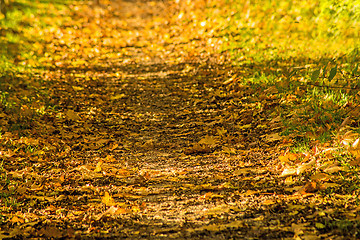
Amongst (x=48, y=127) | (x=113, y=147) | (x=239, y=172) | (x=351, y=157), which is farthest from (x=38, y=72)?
(x=351, y=157)

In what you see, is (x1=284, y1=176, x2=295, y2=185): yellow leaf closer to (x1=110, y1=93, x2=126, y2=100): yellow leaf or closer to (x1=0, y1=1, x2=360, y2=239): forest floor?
(x1=0, y1=1, x2=360, y2=239): forest floor

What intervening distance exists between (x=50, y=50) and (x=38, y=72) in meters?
1.86

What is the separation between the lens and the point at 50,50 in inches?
394

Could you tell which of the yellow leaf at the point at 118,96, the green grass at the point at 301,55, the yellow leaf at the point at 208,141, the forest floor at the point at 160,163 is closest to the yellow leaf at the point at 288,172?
the forest floor at the point at 160,163

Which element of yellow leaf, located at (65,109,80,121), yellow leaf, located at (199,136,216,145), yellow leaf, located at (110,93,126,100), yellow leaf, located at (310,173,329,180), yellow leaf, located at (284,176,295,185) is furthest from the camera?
yellow leaf, located at (110,93,126,100)

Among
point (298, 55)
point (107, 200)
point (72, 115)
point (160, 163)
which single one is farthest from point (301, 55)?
point (107, 200)

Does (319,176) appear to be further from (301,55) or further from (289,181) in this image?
(301,55)

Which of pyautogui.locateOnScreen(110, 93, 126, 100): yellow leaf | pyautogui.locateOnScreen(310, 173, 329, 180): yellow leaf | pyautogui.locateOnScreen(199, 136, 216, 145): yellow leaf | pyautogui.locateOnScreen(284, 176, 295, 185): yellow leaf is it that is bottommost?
pyautogui.locateOnScreen(310, 173, 329, 180): yellow leaf

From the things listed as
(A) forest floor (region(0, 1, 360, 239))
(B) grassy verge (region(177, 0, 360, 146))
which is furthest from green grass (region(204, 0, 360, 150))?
(A) forest floor (region(0, 1, 360, 239))

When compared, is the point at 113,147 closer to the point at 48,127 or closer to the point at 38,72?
the point at 48,127

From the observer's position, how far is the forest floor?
3158 mm

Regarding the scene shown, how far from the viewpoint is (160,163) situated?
4.75m

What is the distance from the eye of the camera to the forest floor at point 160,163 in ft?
10.4

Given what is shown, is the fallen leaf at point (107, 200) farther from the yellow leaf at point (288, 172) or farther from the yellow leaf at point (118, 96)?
the yellow leaf at point (118, 96)
